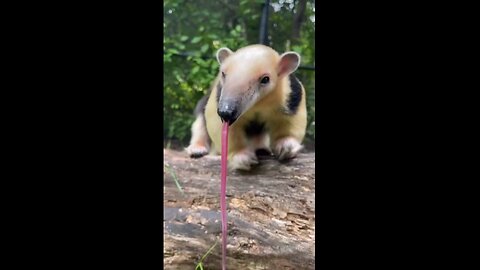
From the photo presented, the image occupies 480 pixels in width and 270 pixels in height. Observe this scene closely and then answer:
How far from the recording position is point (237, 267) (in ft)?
6.03

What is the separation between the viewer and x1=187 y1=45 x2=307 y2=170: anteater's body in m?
1.79

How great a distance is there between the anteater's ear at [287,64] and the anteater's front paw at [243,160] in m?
0.36

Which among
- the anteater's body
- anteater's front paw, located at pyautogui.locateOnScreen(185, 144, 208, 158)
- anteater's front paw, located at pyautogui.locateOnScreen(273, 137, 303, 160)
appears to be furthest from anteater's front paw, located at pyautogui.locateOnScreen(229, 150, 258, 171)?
anteater's front paw, located at pyautogui.locateOnScreen(185, 144, 208, 158)

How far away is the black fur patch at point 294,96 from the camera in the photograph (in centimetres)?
202

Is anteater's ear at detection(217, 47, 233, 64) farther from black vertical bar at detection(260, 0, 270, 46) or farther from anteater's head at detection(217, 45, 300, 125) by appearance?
black vertical bar at detection(260, 0, 270, 46)

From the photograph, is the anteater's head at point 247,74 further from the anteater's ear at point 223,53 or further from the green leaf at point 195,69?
the green leaf at point 195,69

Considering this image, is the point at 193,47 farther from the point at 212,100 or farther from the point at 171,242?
the point at 171,242

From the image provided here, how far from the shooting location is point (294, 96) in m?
2.05

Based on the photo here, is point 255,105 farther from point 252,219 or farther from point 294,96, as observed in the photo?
point 252,219

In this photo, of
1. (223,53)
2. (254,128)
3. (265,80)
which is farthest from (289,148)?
(223,53)

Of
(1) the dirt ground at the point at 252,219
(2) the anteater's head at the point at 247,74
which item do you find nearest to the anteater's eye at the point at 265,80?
(2) the anteater's head at the point at 247,74

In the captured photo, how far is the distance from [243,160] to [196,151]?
39 centimetres
